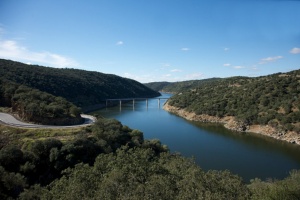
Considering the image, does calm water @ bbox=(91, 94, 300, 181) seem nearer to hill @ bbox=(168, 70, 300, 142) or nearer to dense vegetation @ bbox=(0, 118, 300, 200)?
hill @ bbox=(168, 70, 300, 142)

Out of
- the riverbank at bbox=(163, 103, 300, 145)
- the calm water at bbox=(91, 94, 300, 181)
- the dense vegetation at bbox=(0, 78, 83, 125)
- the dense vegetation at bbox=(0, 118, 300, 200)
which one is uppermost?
the dense vegetation at bbox=(0, 78, 83, 125)

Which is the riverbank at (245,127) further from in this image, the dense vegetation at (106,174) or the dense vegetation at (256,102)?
the dense vegetation at (106,174)

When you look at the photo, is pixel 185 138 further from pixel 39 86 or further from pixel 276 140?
pixel 39 86

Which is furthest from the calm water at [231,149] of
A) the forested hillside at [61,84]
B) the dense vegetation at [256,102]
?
the forested hillside at [61,84]

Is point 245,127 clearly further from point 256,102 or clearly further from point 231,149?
point 231,149

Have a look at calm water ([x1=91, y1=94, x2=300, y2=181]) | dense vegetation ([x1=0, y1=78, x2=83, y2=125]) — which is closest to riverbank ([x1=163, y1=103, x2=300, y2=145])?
calm water ([x1=91, y1=94, x2=300, y2=181])

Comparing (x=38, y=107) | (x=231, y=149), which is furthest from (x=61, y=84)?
(x=231, y=149)
